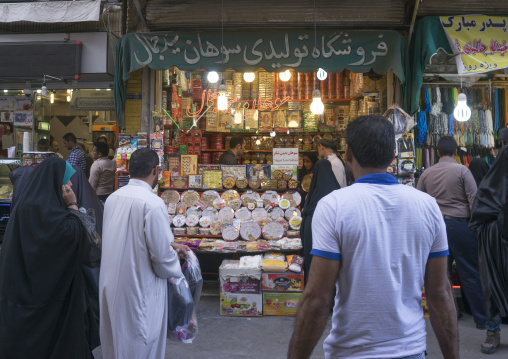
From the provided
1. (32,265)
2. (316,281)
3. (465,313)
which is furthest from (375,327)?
(465,313)

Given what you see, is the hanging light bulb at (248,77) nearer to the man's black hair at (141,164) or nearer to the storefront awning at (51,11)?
the storefront awning at (51,11)

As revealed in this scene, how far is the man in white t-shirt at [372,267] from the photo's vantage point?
1710mm

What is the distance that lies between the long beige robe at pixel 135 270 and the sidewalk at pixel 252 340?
5.21 ft

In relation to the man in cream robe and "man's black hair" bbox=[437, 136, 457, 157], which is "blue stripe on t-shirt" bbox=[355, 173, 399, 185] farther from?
"man's black hair" bbox=[437, 136, 457, 157]

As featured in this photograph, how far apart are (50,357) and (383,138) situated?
9.00 ft

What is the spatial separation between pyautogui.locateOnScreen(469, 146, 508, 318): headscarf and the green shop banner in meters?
2.31

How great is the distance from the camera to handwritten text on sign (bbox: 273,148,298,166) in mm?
6547

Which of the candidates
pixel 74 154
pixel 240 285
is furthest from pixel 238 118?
pixel 240 285

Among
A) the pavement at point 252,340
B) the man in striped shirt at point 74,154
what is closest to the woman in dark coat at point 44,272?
the pavement at point 252,340

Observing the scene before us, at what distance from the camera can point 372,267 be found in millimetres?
1720

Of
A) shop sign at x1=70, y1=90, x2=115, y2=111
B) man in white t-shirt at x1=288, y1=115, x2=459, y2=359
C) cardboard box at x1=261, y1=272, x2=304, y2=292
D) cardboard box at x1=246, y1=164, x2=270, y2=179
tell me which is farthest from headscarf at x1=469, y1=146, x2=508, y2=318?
shop sign at x1=70, y1=90, x2=115, y2=111

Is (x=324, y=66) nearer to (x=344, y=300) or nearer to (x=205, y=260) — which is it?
(x=205, y=260)

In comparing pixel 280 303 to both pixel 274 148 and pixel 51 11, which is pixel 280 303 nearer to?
pixel 274 148

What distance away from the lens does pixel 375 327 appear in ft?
5.58
